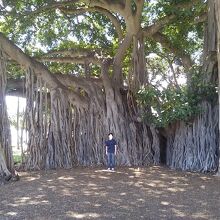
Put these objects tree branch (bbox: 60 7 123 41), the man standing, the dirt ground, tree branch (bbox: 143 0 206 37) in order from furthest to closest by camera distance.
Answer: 1. tree branch (bbox: 60 7 123 41)
2. tree branch (bbox: 143 0 206 37)
3. the man standing
4. the dirt ground

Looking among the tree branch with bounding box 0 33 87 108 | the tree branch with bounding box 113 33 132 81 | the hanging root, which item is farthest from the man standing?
the tree branch with bounding box 113 33 132 81

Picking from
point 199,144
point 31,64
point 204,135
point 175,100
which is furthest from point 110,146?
point 31,64

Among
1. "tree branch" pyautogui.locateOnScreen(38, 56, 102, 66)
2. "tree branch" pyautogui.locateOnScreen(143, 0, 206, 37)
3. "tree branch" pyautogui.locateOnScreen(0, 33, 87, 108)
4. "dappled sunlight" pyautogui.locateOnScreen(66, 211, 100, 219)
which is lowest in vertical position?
"dappled sunlight" pyautogui.locateOnScreen(66, 211, 100, 219)

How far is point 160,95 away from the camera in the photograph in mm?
10180

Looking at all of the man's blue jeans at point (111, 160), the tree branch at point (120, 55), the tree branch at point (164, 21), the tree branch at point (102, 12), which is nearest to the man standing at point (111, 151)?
the man's blue jeans at point (111, 160)

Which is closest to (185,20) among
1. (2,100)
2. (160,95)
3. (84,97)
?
(160,95)

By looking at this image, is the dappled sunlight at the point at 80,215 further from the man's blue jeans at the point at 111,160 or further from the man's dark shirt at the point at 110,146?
the man's dark shirt at the point at 110,146

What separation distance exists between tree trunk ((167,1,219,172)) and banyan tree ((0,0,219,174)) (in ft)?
0.07

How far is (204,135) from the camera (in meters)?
9.64

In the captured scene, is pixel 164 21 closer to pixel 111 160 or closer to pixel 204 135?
pixel 204 135

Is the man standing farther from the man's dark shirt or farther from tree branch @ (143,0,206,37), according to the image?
tree branch @ (143,0,206,37)

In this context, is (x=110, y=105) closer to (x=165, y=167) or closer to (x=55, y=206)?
(x=165, y=167)

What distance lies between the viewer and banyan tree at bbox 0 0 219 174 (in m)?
9.86

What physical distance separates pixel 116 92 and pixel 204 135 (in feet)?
8.96
